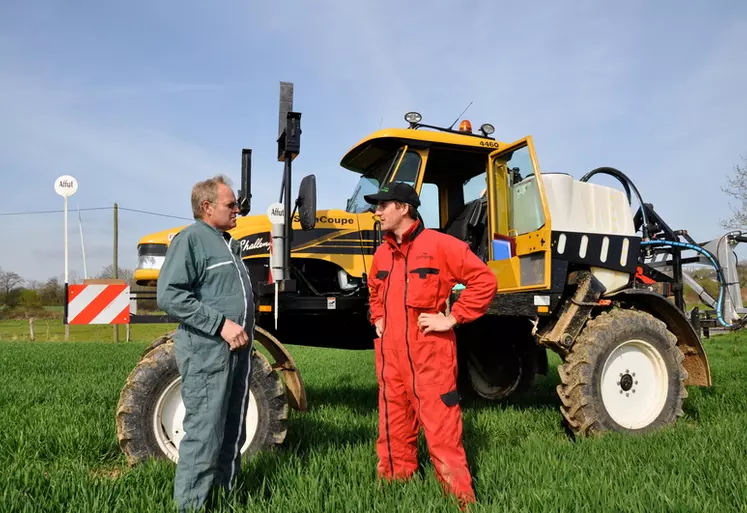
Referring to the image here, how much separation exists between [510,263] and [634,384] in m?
1.54

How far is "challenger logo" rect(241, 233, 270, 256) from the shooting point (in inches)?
203

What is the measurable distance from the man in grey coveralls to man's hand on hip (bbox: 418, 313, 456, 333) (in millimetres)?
940

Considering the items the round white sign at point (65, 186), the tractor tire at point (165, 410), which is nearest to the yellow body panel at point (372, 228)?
the round white sign at point (65, 186)

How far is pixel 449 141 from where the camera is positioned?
5266 millimetres

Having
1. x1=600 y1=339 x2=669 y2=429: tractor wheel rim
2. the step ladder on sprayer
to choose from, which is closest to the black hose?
the step ladder on sprayer

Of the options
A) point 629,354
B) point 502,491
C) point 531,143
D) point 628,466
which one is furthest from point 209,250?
point 629,354

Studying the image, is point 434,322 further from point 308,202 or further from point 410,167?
point 410,167

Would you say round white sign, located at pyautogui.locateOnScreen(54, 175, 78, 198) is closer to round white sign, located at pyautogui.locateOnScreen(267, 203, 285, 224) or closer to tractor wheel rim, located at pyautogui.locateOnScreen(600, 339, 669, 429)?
round white sign, located at pyautogui.locateOnScreen(267, 203, 285, 224)

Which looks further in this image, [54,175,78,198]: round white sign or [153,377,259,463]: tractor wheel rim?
[54,175,78,198]: round white sign

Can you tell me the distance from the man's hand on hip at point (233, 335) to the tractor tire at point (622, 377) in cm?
306

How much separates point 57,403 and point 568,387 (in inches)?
198

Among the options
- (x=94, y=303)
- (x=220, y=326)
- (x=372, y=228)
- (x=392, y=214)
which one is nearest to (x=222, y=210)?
(x=220, y=326)

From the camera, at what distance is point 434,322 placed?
317cm

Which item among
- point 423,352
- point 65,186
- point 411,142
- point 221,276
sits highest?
point 411,142
